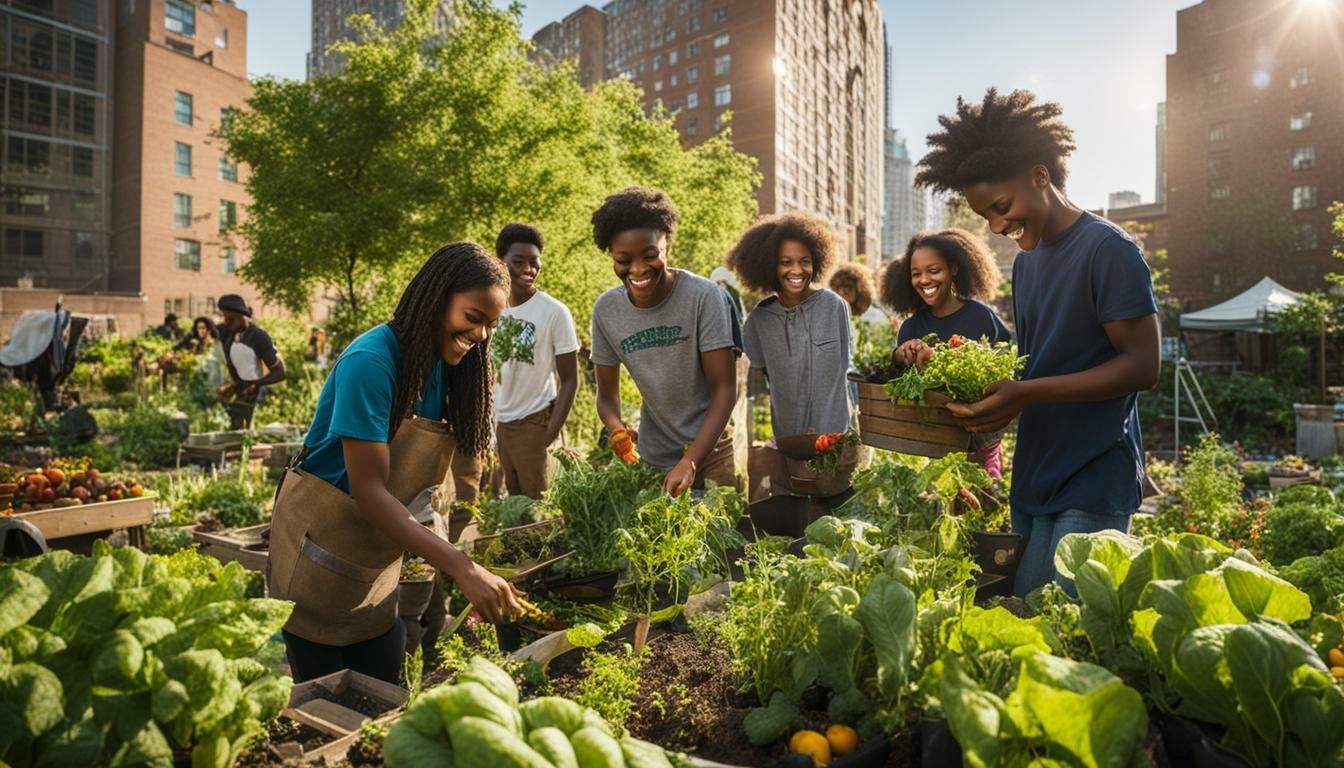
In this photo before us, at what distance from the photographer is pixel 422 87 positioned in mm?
14391

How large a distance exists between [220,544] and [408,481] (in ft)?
12.0

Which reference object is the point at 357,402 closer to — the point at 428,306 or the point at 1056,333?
the point at 428,306

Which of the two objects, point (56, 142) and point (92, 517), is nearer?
point (92, 517)

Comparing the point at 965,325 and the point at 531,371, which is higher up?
the point at 965,325

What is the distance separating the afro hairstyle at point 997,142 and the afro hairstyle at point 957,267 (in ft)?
4.96

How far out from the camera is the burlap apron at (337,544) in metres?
2.24

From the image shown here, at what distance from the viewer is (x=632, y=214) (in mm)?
3051

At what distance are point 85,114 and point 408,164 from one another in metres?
36.4

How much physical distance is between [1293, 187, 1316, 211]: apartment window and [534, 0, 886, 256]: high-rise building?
23978mm

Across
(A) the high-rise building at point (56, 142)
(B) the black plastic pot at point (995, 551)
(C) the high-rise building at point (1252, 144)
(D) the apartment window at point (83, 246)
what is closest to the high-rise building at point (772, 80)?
(C) the high-rise building at point (1252, 144)

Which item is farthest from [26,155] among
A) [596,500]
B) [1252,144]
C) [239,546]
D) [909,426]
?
[1252,144]

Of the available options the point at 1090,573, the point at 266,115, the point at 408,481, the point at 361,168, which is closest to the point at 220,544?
the point at 408,481

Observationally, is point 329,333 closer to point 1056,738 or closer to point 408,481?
point 408,481

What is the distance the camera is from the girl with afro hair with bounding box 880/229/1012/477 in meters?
3.80
